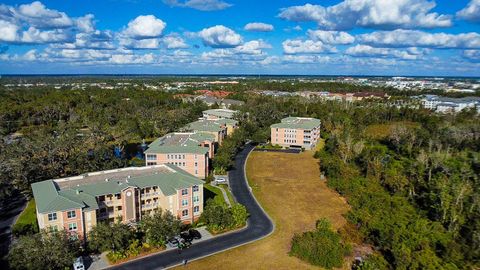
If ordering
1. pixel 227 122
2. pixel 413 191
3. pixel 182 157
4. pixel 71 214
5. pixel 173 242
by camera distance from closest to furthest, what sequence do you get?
pixel 71 214, pixel 173 242, pixel 413 191, pixel 182 157, pixel 227 122

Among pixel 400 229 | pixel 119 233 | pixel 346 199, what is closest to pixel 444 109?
pixel 346 199

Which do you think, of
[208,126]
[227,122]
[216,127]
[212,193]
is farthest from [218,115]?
[212,193]

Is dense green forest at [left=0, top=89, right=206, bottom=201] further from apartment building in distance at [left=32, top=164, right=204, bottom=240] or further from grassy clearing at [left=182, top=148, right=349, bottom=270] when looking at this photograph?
grassy clearing at [left=182, top=148, right=349, bottom=270]

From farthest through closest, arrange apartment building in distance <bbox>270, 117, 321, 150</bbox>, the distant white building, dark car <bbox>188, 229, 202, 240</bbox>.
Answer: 1. the distant white building
2. apartment building in distance <bbox>270, 117, 321, 150</bbox>
3. dark car <bbox>188, 229, 202, 240</bbox>

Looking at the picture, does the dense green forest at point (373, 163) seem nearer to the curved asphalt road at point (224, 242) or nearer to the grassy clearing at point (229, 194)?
the grassy clearing at point (229, 194)

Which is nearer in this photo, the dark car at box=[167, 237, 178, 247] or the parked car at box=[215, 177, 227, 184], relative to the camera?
the dark car at box=[167, 237, 178, 247]

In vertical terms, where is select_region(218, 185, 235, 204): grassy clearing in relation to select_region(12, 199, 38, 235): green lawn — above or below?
below

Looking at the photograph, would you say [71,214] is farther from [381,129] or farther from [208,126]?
[381,129]

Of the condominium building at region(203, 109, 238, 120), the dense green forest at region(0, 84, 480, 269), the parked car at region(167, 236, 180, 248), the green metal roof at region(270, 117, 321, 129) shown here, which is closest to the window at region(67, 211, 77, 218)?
the parked car at region(167, 236, 180, 248)
